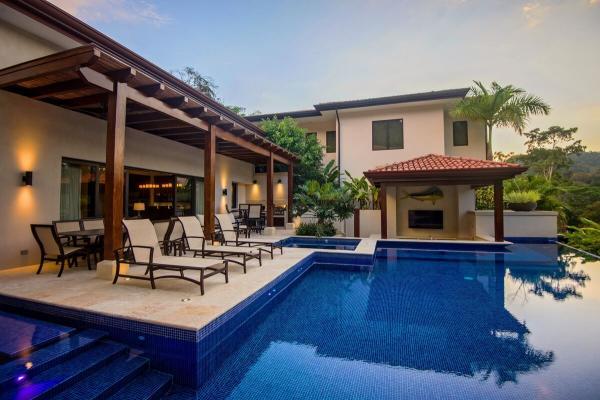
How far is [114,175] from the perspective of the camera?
5.05 meters

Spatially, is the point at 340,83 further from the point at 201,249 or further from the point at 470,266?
the point at 201,249

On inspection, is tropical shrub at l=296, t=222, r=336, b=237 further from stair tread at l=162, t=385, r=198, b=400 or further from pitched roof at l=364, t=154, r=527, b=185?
stair tread at l=162, t=385, r=198, b=400

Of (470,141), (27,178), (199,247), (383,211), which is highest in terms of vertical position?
(470,141)

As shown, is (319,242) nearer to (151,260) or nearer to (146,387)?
(151,260)

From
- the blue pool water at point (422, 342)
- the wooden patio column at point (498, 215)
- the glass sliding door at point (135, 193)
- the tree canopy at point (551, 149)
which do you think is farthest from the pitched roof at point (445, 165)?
the tree canopy at point (551, 149)

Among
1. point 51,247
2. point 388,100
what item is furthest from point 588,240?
point 51,247

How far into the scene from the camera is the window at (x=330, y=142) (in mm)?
17297

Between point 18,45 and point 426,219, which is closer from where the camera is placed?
point 18,45

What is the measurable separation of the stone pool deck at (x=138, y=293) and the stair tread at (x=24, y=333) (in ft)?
0.89

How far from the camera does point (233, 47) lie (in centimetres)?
1814

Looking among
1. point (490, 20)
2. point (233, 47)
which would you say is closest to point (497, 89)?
point (490, 20)

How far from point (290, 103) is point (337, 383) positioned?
60059 millimetres

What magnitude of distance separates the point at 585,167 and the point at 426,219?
26.5m

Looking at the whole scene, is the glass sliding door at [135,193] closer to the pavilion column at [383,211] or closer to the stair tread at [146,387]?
the stair tread at [146,387]
